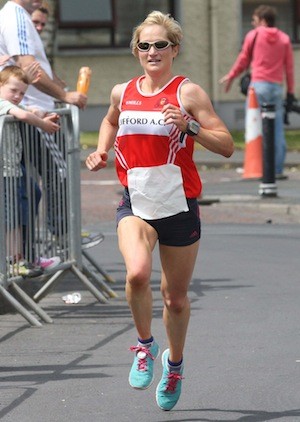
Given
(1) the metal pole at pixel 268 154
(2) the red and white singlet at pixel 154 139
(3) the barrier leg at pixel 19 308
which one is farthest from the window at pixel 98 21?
(2) the red and white singlet at pixel 154 139

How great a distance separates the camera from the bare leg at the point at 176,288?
7.01 metres

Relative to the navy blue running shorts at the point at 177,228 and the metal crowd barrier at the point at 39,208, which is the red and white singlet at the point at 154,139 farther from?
the metal crowd barrier at the point at 39,208

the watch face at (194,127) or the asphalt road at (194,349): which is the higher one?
the watch face at (194,127)

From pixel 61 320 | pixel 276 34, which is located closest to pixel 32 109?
pixel 61 320

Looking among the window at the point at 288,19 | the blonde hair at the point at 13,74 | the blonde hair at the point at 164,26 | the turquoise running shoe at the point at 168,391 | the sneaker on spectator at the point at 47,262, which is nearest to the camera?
the turquoise running shoe at the point at 168,391

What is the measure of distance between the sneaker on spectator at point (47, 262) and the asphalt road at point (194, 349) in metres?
0.31

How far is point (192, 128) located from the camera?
6793 mm

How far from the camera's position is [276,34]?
19484 mm

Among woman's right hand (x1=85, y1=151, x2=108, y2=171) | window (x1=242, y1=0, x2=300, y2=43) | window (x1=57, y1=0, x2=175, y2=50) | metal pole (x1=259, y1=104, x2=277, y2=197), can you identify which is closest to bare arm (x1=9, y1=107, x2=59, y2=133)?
woman's right hand (x1=85, y1=151, x2=108, y2=171)

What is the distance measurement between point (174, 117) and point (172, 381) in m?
1.22

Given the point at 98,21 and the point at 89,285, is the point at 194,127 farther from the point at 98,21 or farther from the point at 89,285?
the point at 98,21

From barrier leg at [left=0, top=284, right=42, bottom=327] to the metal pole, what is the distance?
773cm

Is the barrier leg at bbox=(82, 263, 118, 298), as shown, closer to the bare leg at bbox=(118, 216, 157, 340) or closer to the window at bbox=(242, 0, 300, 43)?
the bare leg at bbox=(118, 216, 157, 340)

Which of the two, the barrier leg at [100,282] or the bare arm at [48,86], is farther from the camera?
the barrier leg at [100,282]
